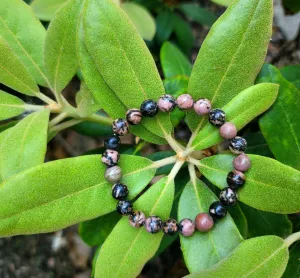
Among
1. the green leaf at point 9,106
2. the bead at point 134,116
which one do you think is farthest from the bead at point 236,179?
the green leaf at point 9,106

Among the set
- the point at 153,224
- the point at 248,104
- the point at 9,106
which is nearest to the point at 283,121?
the point at 248,104

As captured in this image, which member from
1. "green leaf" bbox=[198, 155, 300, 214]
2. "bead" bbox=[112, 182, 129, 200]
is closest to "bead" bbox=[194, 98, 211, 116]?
"green leaf" bbox=[198, 155, 300, 214]

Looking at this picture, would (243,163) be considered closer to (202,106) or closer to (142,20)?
(202,106)

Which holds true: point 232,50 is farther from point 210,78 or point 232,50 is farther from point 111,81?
point 111,81

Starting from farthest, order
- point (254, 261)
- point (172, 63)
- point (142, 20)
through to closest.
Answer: point (142, 20) < point (172, 63) < point (254, 261)

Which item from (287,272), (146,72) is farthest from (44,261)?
(146,72)
